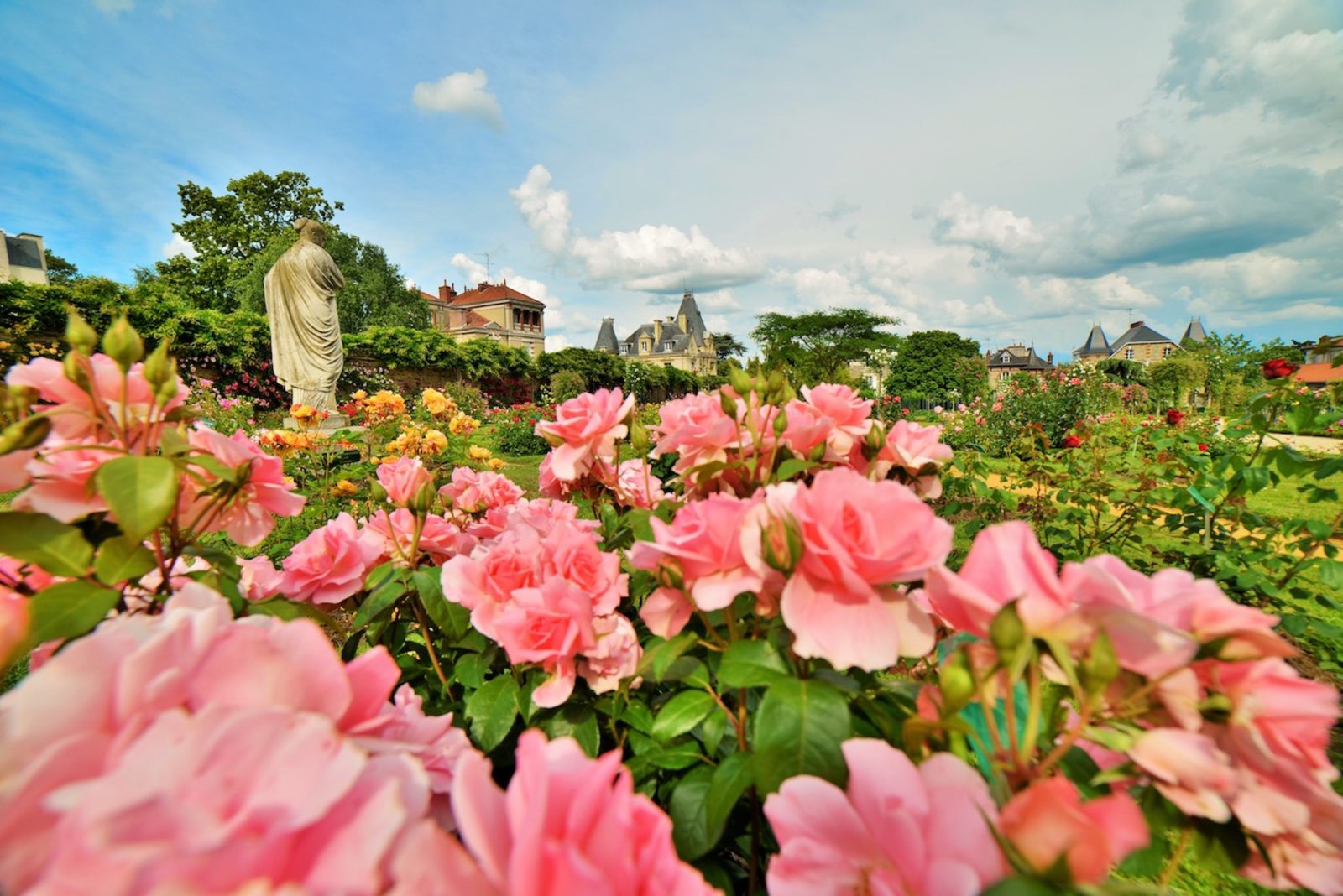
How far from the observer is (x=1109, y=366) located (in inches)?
1228

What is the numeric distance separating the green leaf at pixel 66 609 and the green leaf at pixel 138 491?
0.21 feet

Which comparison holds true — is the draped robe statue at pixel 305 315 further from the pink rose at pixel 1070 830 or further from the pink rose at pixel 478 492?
the pink rose at pixel 1070 830

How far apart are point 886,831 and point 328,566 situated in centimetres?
86

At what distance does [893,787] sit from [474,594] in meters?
0.57

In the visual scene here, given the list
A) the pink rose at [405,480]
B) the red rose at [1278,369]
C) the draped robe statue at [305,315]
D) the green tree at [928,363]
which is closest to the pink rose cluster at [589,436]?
the pink rose at [405,480]

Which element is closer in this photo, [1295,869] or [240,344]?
[1295,869]

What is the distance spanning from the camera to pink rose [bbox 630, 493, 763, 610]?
22.3 inches

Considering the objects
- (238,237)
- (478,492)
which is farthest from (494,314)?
(478,492)

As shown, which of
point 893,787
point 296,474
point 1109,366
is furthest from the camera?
point 1109,366

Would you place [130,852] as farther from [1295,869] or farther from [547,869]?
[1295,869]

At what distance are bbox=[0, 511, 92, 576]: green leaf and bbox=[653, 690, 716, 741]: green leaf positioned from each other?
0.62 m

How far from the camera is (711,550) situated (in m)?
0.58

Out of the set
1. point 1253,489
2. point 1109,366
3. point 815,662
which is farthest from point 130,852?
point 1109,366

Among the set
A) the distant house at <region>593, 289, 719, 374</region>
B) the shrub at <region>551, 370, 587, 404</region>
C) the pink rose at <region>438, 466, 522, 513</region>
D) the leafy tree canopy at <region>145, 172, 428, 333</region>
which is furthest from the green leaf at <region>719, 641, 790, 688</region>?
the distant house at <region>593, 289, 719, 374</region>
